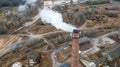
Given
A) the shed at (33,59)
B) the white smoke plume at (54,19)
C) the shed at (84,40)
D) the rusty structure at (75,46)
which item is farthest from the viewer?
the white smoke plume at (54,19)

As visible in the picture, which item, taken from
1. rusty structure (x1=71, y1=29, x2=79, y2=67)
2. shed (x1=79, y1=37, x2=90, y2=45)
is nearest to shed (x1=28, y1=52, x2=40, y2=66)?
shed (x1=79, y1=37, x2=90, y2=45)

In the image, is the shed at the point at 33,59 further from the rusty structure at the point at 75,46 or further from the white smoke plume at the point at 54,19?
the white smoke plume at the point at 54,19

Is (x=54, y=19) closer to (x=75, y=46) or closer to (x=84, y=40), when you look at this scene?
(x=84, y=40)

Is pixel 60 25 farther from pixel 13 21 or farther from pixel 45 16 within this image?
pixel 13 21

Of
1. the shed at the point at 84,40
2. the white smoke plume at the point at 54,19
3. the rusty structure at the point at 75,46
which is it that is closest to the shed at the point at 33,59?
the shed at the point at 84,40

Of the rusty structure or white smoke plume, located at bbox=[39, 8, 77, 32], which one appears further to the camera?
white smoke plume, located at bbox=[39, 8, 77, 32]

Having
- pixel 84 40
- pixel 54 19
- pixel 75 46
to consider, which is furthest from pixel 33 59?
pixel 54 19

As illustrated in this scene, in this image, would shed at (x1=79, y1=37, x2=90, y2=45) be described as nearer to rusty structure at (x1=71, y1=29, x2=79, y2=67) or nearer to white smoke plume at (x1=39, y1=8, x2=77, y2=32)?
white smoke plume at (x1=39, y1=8, x2=77, y2=32)

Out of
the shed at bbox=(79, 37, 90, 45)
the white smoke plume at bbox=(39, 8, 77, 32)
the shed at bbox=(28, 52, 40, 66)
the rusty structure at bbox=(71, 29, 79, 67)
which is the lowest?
the shed at bbox=(28, 52, 40, 66)
